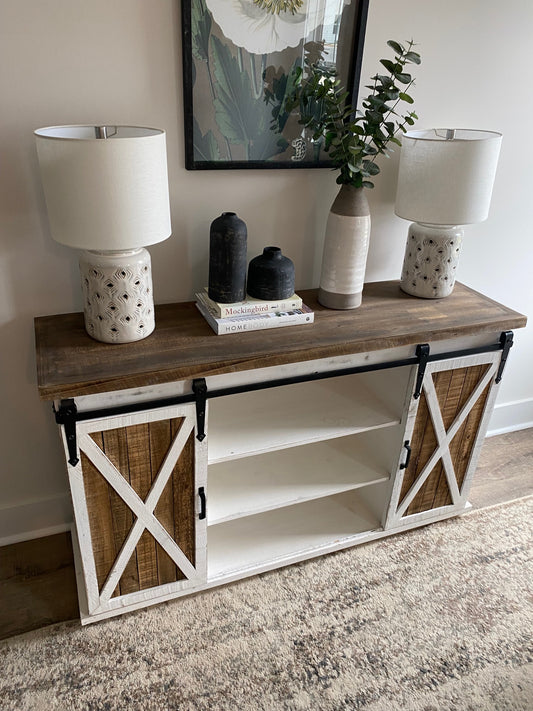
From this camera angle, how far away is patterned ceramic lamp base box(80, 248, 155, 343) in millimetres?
1360

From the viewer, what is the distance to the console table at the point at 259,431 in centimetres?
138

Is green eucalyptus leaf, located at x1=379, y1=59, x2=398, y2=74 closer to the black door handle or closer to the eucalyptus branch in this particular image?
the eucalyptus branch

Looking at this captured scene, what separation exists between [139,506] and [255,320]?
602mm

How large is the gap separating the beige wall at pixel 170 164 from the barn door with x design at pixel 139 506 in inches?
18.1

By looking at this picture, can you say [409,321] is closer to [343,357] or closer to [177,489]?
[343,357]

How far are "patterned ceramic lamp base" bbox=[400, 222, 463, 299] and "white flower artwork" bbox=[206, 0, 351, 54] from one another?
0.67 m

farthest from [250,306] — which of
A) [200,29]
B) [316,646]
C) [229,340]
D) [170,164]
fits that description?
[316,646]

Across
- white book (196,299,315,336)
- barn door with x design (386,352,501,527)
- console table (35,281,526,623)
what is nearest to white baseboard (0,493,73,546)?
console table (35,281,526,623)

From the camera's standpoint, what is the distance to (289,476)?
1.85m

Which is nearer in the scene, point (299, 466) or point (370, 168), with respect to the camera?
point (370, 168)

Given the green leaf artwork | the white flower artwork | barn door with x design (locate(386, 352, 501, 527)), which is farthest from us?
barn door with x design (locate(386, 352, 501, 527))

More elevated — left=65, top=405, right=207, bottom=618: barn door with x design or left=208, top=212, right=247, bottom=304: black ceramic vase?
left=208, top=212, right=247, bottom=304: black ceramic vase

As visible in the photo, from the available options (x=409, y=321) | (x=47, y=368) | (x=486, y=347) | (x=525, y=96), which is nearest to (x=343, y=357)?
(x=409, y=321)

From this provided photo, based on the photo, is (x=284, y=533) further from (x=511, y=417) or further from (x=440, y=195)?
(x=511, y=417)
